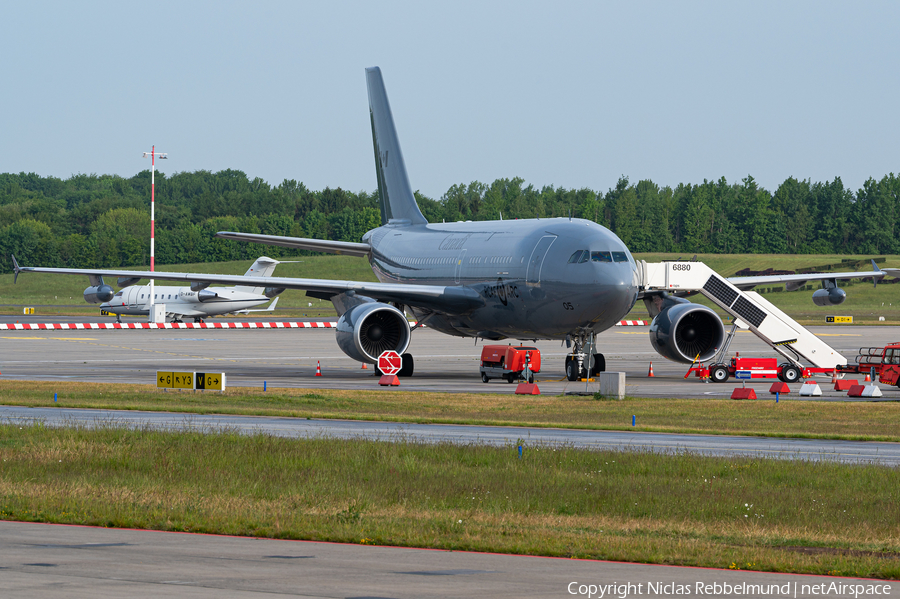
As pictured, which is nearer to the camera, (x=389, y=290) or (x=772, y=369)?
(x=772, y=369)

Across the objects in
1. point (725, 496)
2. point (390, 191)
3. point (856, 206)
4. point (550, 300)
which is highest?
point (856, 206)

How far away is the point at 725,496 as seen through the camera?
54.1 ft

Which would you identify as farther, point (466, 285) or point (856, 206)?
point (856, 206)

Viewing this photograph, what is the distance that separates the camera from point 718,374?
39.9 metres

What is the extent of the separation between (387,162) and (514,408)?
25.2 meters

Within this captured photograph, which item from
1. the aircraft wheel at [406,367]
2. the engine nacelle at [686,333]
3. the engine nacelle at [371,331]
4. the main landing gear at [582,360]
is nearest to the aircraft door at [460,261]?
the engine nacelle at [371,331]

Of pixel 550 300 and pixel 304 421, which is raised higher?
pixel 550 300

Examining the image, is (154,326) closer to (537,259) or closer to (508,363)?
(508,363)

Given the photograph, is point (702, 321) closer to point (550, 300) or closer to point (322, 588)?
point (550, 300)

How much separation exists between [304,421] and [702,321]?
18757 mm

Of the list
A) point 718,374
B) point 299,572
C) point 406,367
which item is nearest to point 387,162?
point 406,367

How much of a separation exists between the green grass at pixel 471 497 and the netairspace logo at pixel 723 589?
0.89 meters

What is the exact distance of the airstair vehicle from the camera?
134ft

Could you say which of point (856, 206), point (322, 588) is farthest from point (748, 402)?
point (856, 206)
